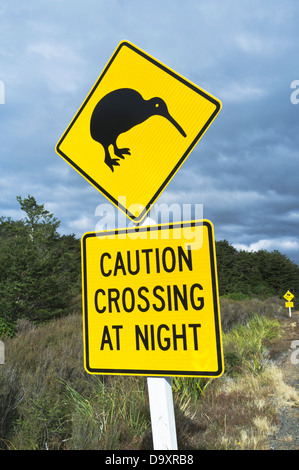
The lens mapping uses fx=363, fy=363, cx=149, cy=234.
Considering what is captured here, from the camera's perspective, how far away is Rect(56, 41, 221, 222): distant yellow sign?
2068mm

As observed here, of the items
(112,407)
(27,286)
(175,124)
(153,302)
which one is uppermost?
(27,286)

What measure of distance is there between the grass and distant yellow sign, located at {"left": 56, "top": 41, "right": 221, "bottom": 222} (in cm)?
239

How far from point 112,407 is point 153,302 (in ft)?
7.61

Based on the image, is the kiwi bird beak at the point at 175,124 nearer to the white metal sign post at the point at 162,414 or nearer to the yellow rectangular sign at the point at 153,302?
the yellow rectangular sign at the point at 153,302

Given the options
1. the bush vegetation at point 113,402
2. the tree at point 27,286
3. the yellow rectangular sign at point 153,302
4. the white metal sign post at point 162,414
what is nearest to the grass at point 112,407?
the bush vegetation at point 113,402

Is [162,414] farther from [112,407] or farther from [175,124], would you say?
[112,407]

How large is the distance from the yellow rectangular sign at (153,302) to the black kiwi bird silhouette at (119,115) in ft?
1.81

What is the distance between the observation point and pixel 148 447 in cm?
353

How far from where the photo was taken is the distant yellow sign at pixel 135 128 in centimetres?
207

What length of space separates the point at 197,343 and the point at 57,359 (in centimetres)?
422

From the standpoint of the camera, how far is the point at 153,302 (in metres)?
1.98

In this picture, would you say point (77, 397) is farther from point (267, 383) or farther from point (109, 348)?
point (267, 383)

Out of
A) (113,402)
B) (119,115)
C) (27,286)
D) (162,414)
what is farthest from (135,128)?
(27,286)
